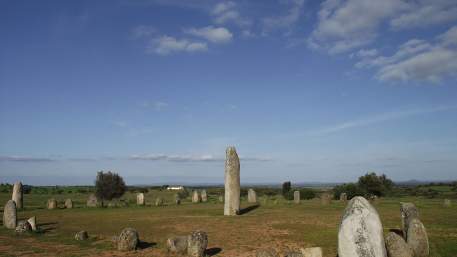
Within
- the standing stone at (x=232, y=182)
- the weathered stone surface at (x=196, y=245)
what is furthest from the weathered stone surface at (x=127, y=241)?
the standing stone at (x=232, y=182)

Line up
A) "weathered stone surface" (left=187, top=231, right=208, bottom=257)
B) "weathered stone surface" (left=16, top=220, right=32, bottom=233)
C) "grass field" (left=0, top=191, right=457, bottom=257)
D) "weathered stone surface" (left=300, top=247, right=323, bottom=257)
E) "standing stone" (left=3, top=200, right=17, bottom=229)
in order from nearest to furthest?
"weathered stone surface" (left=300, top=247, right=323, bottom=257) < "weathered stone surface" (left=187, top=231, right=208, bottom=257) < "grass field" (left=0, top=191, right=457, bottom=257) < "weathered stone surface" (left=16, top=220, right=32, bottom=233) < "standing stone" (left=3, top=200, right=17, bottom=229)

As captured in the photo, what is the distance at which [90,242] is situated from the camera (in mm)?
19328

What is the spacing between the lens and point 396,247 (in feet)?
46.5

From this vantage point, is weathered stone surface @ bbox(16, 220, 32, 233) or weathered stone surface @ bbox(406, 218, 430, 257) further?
weathered stone surface @ bbox(16, 220, 32, 233)

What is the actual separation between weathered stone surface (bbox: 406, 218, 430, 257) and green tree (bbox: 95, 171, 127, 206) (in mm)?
35501

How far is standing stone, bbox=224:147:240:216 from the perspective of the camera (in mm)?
30078

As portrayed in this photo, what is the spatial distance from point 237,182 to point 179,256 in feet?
48.4

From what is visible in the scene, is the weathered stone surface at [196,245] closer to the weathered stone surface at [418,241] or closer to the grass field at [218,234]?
the grass field at [218,234]

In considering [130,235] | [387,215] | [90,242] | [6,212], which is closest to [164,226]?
[90,242]

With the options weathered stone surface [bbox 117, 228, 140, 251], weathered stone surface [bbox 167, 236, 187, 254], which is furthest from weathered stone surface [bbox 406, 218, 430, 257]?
weathered stone surface [bbox 117, 228, 140, 251]

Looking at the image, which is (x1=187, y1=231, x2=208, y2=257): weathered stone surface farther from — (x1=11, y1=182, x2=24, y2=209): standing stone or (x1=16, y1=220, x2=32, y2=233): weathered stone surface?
(x1=11, y1=182, x2=24, y2=209): standing stone

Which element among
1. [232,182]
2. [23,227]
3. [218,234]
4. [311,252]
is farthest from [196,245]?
[232,182]

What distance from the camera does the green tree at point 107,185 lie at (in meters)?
45.8

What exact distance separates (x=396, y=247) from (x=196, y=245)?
→ 665 centimetres
